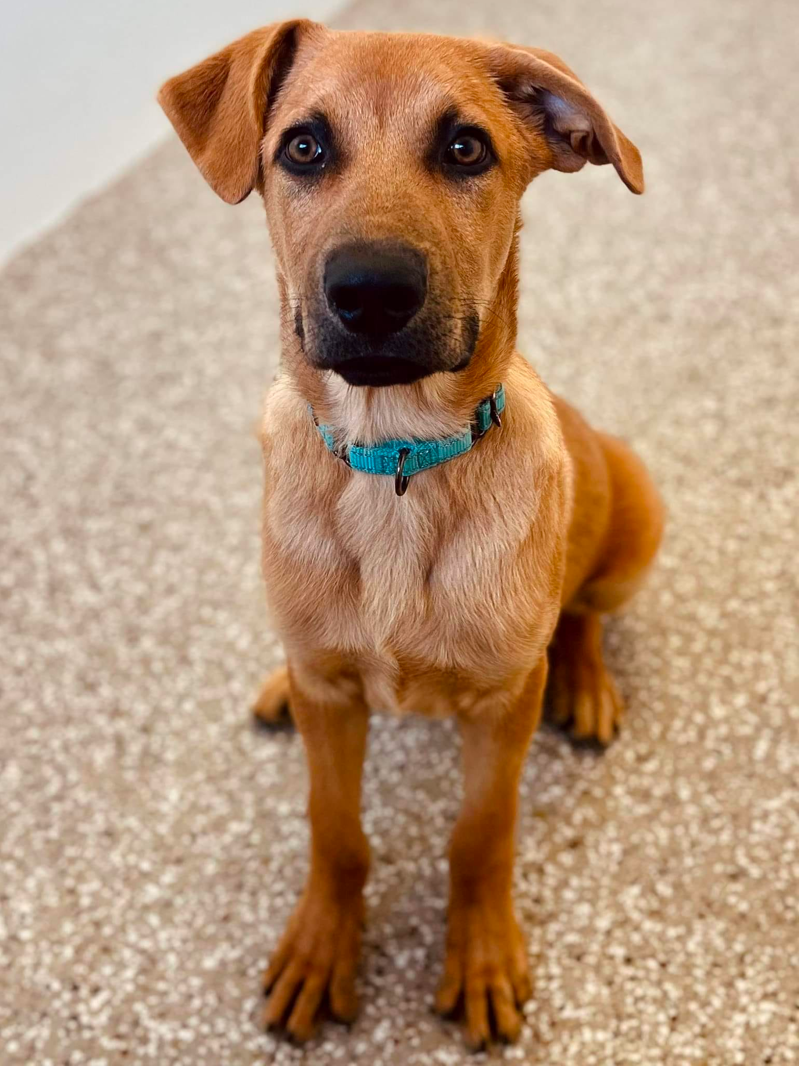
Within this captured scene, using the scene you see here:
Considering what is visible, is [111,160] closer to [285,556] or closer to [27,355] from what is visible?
[27,355]

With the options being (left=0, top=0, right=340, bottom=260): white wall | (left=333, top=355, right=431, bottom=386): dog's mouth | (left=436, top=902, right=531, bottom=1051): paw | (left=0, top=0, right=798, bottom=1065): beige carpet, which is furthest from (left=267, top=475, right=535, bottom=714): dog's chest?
(left=0, top=0, right=340, bottom=260): white wall

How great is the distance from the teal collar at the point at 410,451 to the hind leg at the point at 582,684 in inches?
33.8

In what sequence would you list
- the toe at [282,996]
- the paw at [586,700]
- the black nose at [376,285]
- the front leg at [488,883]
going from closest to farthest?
the black nose at [376,285], the front leg at [488,883], the toe at [282,996], the paw at [586,700]

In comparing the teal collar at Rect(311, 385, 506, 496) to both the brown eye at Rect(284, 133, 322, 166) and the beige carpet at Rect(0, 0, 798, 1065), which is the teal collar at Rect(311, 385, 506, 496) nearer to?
the brown eye at Rect(284, 133, 322, 166)

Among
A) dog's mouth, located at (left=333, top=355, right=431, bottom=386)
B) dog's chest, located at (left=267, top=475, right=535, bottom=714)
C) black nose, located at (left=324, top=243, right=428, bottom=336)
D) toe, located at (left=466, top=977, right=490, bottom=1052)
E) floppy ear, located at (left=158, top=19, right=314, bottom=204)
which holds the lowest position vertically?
toe, located at (left=466, top=977, right=490, bottom=1052)

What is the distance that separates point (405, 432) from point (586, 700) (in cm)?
94

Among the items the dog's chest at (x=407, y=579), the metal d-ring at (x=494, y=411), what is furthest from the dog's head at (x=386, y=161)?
the dog's chest at (x=407, y=579)

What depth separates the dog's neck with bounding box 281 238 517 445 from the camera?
136 centimetres

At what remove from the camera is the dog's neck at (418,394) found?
1.36 metres

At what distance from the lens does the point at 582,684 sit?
212 centimetres

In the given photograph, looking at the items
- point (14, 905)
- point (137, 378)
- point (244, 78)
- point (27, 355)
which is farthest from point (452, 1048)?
point (27, 355)

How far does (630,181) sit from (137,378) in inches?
77.9

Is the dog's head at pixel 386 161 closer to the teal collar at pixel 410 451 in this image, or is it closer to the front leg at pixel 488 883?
the teal collar at pixel 410 451

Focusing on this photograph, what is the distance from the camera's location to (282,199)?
132 cm
